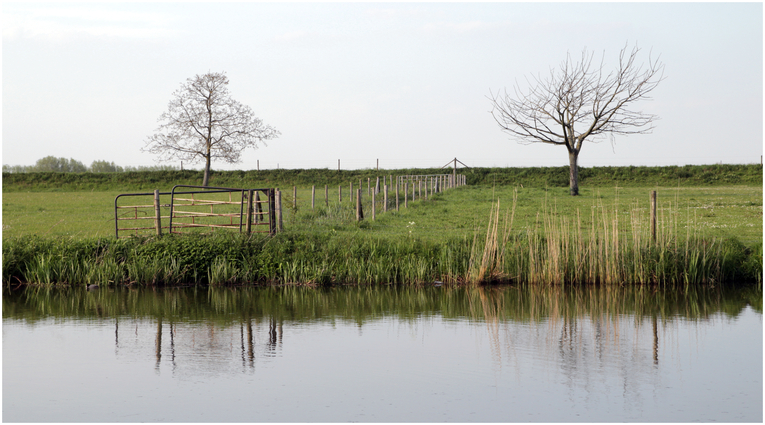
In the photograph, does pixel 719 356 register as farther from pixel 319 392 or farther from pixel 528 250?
pixel 528 250

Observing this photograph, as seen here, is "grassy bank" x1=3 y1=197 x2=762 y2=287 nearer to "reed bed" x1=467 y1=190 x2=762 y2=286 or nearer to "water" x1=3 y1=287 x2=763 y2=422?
"reed bed" x1=467 y1=190 x2=762 y2=286

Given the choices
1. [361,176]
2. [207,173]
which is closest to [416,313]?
[361,176]

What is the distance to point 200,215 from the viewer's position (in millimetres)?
20297

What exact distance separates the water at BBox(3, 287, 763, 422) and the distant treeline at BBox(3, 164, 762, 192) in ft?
130

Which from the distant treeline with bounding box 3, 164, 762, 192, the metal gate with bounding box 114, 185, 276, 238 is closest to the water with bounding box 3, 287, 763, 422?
the metal gate with bounding box 114, 185, 276, 238

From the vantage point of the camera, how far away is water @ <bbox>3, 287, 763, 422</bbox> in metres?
6.64

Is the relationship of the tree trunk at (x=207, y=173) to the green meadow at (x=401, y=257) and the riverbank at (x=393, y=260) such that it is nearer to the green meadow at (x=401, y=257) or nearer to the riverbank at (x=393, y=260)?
the green meadow at (x=401, y=257)

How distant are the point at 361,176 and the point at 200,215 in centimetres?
3638

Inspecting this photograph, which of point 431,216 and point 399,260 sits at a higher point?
point 431,216

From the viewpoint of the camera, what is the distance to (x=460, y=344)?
9.31m

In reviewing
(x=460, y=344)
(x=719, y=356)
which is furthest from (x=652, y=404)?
(x=460, y=344)

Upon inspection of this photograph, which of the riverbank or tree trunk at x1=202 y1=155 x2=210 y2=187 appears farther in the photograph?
tree trunk at x1=202 y1=155 x2=210 y2=187

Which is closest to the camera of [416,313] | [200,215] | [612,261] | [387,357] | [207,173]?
[387,357]

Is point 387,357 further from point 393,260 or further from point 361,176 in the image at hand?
point 361,176
